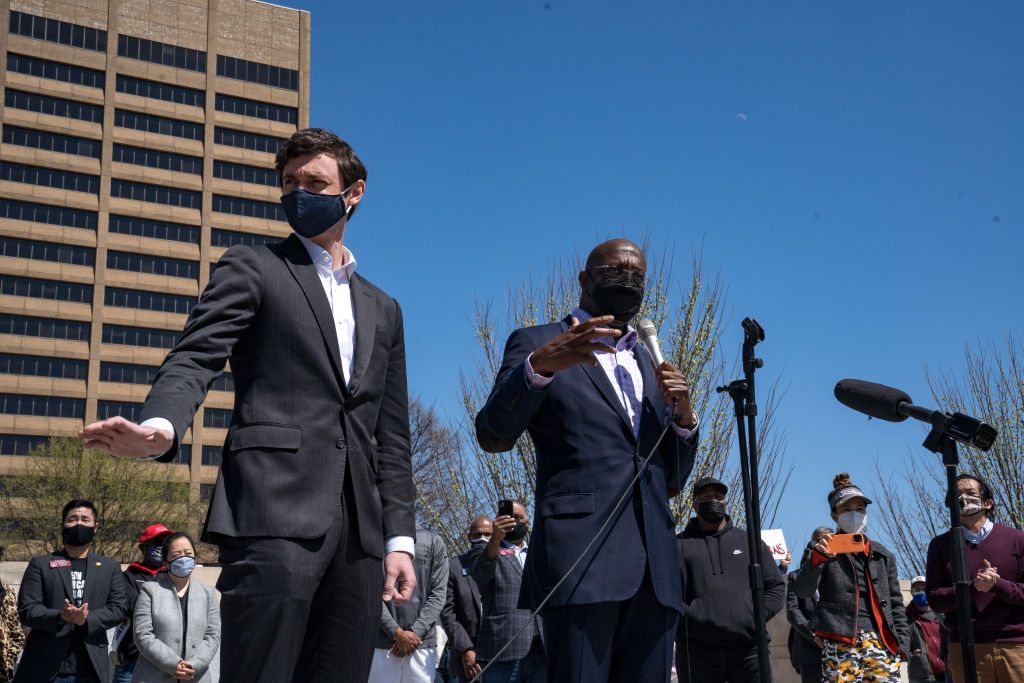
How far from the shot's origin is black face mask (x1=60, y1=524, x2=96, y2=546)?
9562 mm

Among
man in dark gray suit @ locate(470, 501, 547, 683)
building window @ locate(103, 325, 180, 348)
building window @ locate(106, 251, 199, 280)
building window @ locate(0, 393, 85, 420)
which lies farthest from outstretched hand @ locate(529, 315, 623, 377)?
building window @ locate(106, 251, 199, 280)

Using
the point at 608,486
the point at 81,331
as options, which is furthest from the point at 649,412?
the point at 81,331

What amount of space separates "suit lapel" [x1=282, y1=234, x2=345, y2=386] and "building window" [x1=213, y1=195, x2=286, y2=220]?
7607 centimetres

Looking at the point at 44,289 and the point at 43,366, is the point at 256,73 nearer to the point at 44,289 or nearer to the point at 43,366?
the point at 44,289

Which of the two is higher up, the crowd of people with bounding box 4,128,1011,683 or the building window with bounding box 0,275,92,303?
the building window with bounding box 0,275,92,303

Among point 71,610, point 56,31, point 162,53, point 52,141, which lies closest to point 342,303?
point 71,610

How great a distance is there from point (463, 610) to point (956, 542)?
6.96 meters

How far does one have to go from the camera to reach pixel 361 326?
330 centimetres

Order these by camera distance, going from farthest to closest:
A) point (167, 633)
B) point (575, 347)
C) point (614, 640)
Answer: point (167, 633) < point (614, 640) < point (575, 347)

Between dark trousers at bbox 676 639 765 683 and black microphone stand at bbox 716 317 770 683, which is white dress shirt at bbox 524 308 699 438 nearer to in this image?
black microphone stand at bbox 716 317 770 683

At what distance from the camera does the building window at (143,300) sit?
73875 mm

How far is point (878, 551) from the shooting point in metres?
8.02

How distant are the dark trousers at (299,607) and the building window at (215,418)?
7241 cm

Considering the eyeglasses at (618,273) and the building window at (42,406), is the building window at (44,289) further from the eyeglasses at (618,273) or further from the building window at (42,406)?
the eyeglasses at (618,273)
